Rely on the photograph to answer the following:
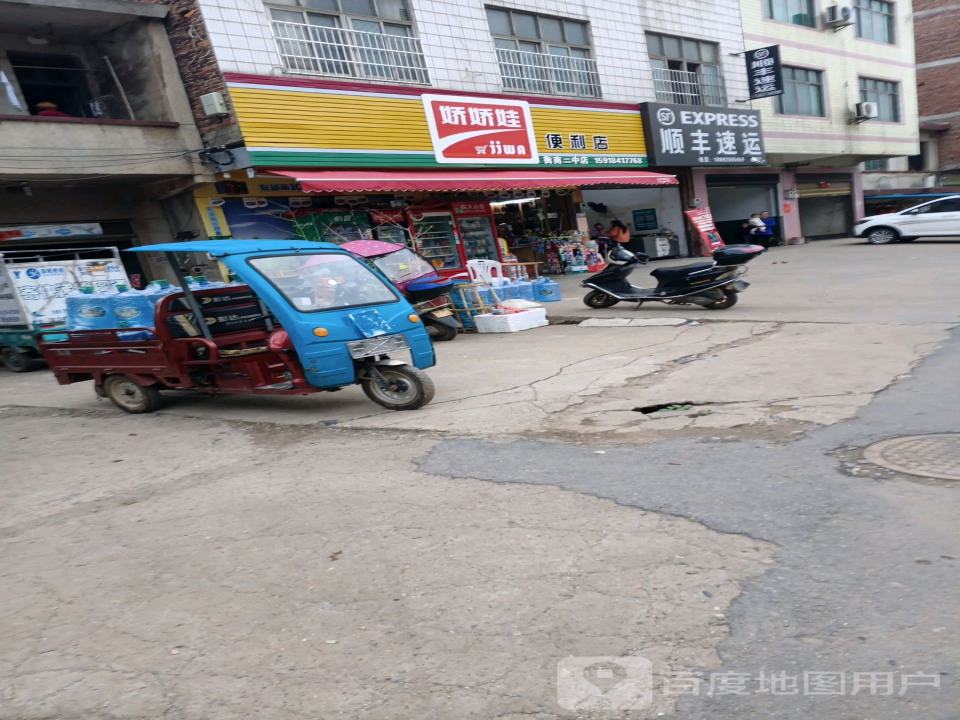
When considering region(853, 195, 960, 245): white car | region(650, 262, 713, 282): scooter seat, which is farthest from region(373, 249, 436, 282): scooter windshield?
region(853, 195, 960, 245): white car

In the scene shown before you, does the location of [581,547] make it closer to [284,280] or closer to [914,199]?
[284,280]

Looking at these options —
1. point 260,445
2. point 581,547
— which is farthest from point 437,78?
point 581,547

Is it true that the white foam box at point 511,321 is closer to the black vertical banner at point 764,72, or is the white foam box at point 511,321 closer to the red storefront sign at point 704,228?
the red storefront sign at point 704,228

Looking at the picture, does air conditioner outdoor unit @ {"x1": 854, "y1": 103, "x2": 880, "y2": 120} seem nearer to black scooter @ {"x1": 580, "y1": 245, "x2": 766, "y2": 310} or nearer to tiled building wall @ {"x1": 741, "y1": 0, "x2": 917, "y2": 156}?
tiled building wall @ {"x1": 741, "y1": 0, "x2": 917, "y2": 156}

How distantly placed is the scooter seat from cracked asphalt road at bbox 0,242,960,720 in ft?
14.4

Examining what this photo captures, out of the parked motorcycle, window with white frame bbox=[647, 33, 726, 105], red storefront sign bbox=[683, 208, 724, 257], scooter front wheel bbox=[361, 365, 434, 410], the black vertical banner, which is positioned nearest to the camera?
scooter front wheel bbox=[361, 365, 434, 410]

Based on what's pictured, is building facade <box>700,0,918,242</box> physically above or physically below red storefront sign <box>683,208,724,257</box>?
above

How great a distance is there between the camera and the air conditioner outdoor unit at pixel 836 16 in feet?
82.9

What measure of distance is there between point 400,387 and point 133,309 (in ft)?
10.5

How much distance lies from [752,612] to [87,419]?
7.22 metres

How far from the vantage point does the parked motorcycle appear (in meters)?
10.6

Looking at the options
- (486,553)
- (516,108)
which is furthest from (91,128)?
(486,553)

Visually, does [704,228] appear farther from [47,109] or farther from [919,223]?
[47,109]

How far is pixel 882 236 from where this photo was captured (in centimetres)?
2272
